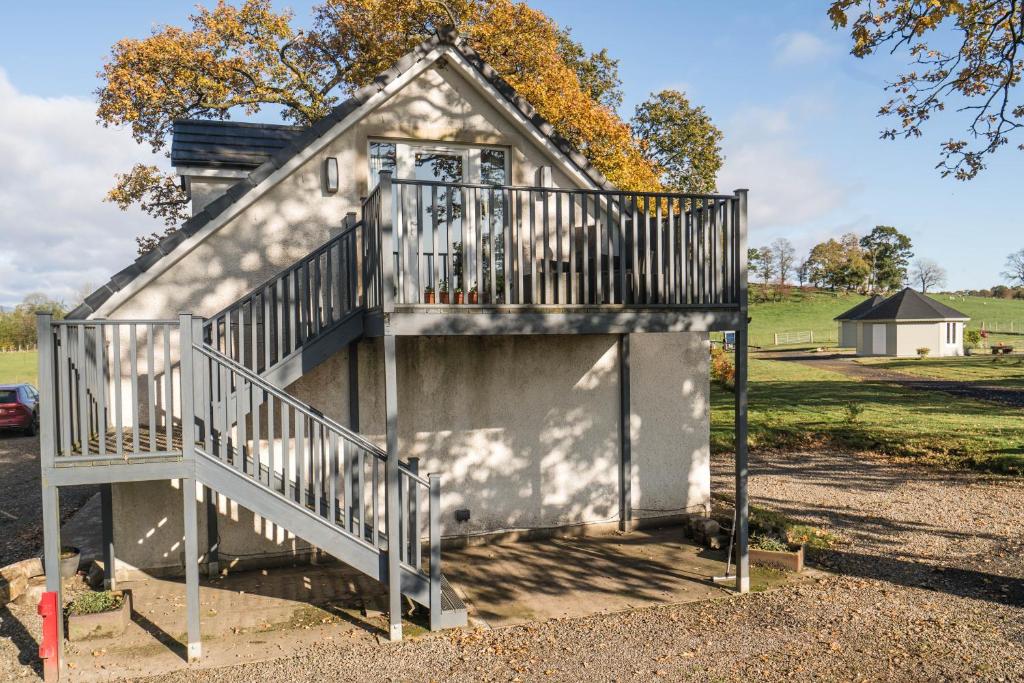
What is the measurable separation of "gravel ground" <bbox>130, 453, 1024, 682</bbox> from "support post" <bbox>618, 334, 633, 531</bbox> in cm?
266

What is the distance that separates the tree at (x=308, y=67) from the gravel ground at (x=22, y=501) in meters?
9.35

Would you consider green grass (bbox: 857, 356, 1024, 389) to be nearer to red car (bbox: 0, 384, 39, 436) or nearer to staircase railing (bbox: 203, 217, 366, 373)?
staircase railing (bbox: 203, 217, 366, 373)

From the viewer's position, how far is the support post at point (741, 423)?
7910 millimetres

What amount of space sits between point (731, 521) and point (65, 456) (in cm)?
827

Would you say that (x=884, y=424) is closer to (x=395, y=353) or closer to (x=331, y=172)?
(x=395, y=353)

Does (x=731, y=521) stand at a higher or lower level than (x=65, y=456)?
lower

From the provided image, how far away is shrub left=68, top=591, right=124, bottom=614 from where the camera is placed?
6.86m

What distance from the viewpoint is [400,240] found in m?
7.29

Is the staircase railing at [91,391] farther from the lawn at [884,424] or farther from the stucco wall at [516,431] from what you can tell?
the lawn at [884,424]

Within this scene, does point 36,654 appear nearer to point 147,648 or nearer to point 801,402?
point 147,648

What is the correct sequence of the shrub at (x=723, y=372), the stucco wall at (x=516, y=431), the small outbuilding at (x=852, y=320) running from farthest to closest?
the small outbuilding at (x=852, y=320)
the shrub at (x=723, y=372)
the stucco wall at (x=516, y=431)

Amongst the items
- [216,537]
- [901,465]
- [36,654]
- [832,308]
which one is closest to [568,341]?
[216,537]

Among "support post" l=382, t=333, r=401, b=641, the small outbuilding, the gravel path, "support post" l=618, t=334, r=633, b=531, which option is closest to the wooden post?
"support post" l=382, t=333, r=401, b=641

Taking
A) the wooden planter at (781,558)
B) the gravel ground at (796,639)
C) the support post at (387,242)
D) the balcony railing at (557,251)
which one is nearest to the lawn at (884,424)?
the gravel ground at (796,639)
